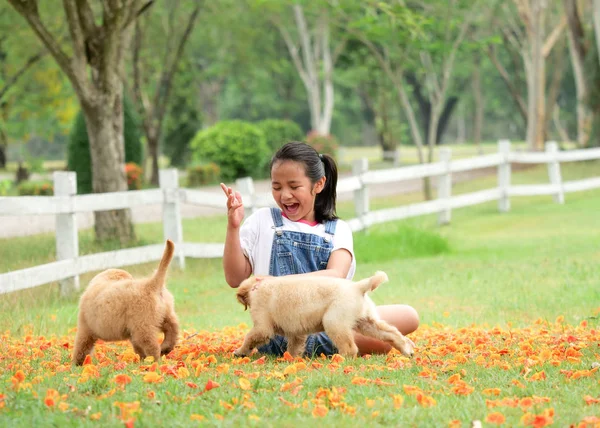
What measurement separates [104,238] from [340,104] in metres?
53.0

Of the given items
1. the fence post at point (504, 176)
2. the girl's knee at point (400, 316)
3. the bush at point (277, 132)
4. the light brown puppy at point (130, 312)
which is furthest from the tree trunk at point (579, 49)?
the light brown puppy at point (130, 312)

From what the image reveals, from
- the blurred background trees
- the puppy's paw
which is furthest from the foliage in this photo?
the puppy's paw

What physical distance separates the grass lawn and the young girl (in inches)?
10.9

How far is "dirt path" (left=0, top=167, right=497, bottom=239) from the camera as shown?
29.5ft

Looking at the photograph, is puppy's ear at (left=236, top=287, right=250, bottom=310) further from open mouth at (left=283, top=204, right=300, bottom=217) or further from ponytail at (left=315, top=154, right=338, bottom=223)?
ponytail at (left=315, top=154, right=338, bottom=223)

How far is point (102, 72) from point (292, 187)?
7.08 metres

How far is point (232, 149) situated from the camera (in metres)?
28.9

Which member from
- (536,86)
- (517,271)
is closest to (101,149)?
(517,271)

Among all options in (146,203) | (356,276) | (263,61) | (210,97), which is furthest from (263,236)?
(210,97)

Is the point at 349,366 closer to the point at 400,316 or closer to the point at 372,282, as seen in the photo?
the point at 372,282

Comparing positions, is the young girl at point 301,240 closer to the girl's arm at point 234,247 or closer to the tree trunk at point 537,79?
the girl's arm at point 234,247

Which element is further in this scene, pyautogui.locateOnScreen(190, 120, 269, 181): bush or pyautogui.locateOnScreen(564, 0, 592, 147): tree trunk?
pyautogui.locateOnScreen(190, 120, 269, 181): bush

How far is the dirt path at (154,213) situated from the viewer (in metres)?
8.99

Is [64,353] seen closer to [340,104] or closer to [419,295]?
[419,295]
